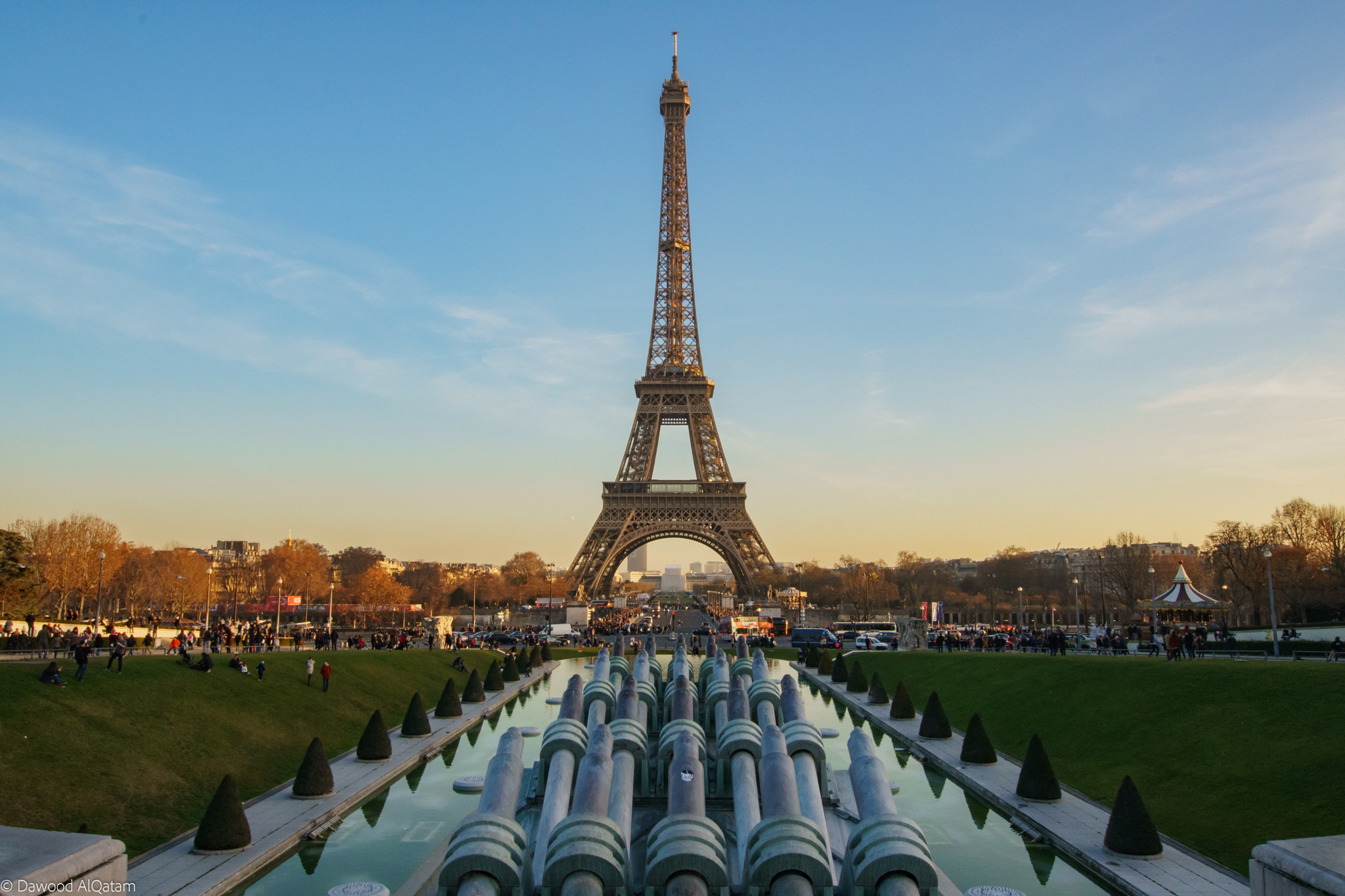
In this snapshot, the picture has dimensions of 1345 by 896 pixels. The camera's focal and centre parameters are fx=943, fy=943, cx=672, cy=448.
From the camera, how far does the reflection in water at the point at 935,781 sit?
2278 cm

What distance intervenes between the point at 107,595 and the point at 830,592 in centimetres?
9092

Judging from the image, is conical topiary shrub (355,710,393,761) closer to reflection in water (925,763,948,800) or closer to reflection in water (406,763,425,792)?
reflection in water (406,763,425,792)

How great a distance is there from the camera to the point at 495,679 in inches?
1666

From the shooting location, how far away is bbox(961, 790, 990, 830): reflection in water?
1972 cm

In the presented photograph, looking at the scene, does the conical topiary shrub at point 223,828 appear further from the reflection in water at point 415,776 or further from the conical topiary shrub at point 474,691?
the conical topiary shrub at point 474,691

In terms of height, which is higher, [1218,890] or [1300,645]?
[1300,645]

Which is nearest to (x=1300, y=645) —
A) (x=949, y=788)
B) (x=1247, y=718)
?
(x=1247, y=718)

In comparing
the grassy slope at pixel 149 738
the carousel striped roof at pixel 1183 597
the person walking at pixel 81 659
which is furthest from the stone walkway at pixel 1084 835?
the carousel striped roof at pixel 1183 597

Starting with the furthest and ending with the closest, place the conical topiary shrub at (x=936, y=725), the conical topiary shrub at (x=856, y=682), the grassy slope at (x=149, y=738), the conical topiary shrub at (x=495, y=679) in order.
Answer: the conical topiary shrub at (x=495, y=679)
the conical topiary shrub at (x=856, y=682)
the conical topiary shrub at (x=936, y=725)
the grassy slope at (x=149, y=738)

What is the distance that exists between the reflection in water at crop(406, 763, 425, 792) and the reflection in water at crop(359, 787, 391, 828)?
2.77 feet

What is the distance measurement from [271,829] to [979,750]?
674 inches

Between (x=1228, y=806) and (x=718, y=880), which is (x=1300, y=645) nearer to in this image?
(x=1228, y=806)

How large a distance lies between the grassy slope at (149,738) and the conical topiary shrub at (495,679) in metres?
8.57

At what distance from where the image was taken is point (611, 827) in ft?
33.5
